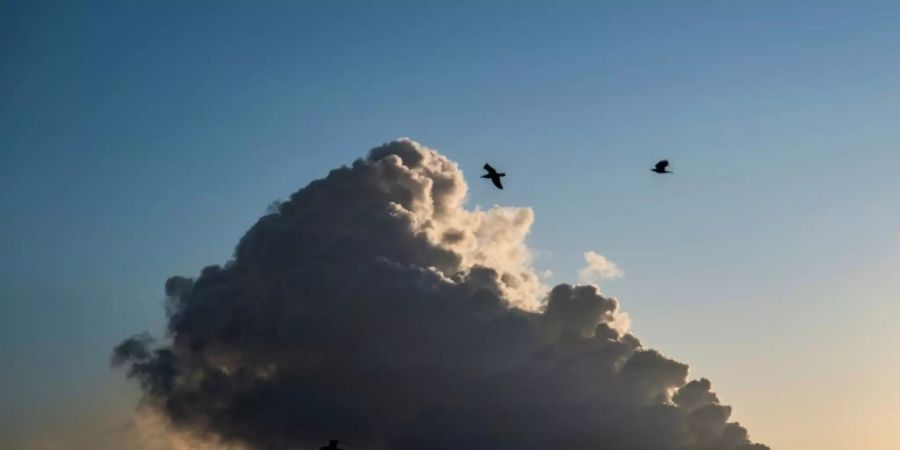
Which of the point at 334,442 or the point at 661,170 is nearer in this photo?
the point at 661,170

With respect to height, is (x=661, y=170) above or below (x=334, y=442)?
above

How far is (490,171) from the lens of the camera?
2911 inches

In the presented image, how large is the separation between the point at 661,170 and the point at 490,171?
56.0ft

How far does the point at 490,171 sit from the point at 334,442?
144 metres

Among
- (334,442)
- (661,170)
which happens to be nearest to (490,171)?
(661,170)

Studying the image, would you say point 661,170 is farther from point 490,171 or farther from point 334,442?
point 334,442

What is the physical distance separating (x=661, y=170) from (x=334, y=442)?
493ft

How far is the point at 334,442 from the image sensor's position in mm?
197500

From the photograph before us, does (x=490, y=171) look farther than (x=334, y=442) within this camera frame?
No

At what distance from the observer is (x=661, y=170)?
72.4 metres
